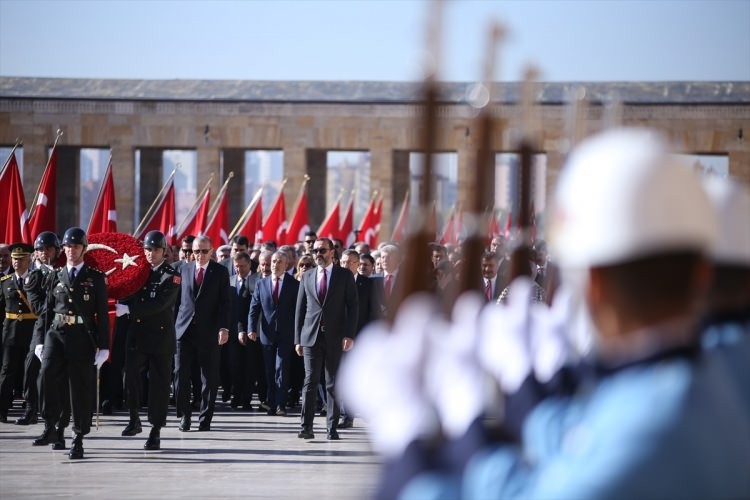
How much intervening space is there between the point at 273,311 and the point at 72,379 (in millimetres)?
5191

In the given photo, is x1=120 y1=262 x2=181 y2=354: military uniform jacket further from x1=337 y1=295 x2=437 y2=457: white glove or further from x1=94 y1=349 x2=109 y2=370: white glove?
x1=337 y1=295 x2=437 y2=457: white glove

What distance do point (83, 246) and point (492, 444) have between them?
9.74m

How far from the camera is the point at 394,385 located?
241 centimetres

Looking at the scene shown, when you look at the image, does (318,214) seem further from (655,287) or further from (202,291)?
(655,287)

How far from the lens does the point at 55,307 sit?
37.7 ft

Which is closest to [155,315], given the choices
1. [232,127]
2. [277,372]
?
[277,372]

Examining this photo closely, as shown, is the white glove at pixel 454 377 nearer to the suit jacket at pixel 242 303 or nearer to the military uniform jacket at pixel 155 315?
the military uniform jacket at pixel 155 315

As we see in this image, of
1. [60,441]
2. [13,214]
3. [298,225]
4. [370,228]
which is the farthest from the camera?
[370,228]

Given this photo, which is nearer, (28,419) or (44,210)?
(28,419)

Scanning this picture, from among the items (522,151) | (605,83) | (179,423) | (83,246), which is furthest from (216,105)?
(522,151)

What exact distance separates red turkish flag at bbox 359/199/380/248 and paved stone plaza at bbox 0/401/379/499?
14066 mm

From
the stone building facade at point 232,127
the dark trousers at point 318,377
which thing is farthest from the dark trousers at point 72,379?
the stone building facade at point 232,127

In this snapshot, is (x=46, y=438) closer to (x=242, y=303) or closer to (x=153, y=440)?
(x=153, y=440)

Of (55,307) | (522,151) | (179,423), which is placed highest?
(522,151)
